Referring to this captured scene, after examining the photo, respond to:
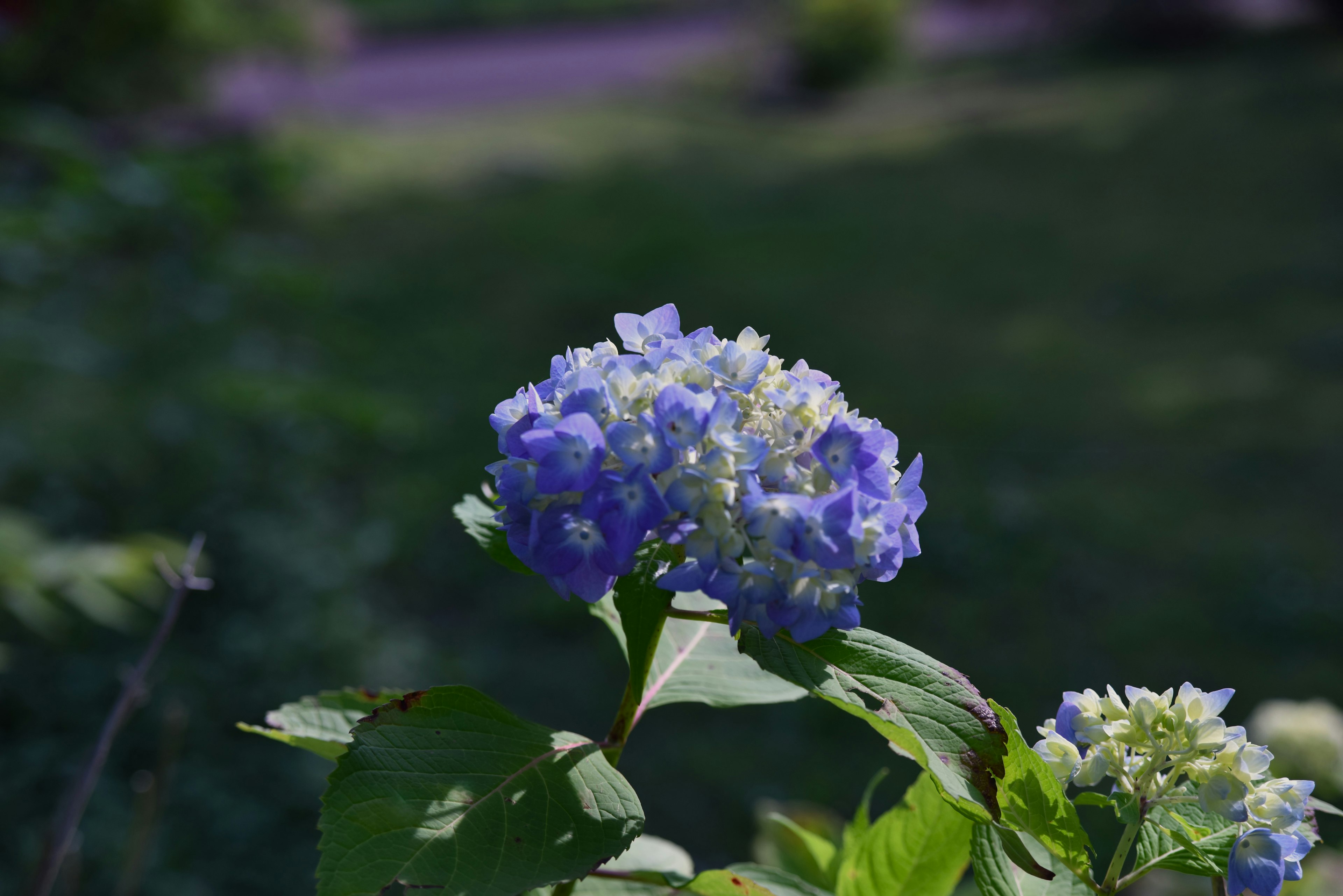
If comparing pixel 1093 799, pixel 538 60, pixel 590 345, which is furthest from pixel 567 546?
pixel 538 60

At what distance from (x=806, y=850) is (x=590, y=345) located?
16.8ft

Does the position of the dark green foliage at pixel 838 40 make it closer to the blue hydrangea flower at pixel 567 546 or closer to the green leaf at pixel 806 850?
the green leaf at pixel 806 850

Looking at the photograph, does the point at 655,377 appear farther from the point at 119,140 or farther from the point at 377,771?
the point at 119,140

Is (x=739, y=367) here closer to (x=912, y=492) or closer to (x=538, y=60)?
(x=912, y=492)

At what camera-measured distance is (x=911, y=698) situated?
84cm

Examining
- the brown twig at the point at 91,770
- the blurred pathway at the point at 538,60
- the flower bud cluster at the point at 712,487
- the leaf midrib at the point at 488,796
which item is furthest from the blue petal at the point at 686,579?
the blurred pathway at the point at 538,60

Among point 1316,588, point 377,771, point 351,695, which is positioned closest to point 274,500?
point 351,695

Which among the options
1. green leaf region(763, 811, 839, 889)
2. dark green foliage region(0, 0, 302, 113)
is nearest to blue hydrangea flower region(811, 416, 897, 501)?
green leaf region(763, 811, 839, 889)

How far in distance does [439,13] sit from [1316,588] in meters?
16.5

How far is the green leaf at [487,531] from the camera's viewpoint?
0.96 m

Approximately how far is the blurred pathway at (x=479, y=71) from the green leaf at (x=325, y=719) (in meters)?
9.99

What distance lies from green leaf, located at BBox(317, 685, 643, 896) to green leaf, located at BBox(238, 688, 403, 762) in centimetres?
11

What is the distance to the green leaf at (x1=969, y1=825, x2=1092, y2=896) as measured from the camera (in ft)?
2.93

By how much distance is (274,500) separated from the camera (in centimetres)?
420
